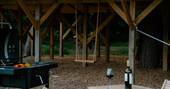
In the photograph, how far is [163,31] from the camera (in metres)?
13.1

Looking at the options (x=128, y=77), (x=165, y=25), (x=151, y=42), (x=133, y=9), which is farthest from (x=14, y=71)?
(x=151, y=42)

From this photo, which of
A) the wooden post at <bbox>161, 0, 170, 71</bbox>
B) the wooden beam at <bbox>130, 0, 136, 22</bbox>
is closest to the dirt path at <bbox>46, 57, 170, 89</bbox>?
the wooden post at <bbox>161, 0, 170, 71</bbox>

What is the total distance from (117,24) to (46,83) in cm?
1653

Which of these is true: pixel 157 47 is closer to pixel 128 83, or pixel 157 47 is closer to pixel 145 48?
pixel 145 48

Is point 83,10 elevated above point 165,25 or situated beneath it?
elevated above

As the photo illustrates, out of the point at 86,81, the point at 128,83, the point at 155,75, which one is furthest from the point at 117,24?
the point at 128,83

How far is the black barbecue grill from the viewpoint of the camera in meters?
6.55

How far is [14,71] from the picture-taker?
21.0 feet

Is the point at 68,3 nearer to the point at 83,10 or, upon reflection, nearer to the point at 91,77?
the point at 83,10

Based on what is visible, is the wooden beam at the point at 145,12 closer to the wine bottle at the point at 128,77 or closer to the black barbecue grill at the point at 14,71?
the black barbecue grill at the point at 14,71

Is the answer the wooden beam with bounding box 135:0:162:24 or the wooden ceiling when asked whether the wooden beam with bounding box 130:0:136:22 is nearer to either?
the wooden beam with bounding box 135:0:162:24

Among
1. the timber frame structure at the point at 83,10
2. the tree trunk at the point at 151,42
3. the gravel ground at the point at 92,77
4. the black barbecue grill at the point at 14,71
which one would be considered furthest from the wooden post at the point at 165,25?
the black barbecue grill at the point at 14,71

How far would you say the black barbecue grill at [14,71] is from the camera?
655 cm

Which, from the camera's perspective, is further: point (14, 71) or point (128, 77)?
point (14, 71)
